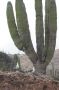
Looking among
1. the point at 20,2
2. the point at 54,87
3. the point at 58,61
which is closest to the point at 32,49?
the point at 20,2

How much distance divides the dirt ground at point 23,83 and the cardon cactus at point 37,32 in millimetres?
4514

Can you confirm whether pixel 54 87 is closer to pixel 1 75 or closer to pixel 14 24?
pixel 1 75

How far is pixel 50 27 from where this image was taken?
1988 centimetres

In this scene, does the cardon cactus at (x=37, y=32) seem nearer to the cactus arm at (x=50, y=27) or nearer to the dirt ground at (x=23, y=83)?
the cactus arm at (x=50, y=27)

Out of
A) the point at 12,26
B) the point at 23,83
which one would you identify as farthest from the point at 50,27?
the point at 23,83

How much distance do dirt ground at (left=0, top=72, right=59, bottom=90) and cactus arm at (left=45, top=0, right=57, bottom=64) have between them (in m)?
4.42

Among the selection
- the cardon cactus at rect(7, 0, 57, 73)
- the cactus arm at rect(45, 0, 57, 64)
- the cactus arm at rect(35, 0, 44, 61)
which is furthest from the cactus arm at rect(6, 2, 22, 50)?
the cactus arm at rect(45, 0, 57, 64)

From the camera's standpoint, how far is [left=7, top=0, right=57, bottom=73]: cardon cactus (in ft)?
65.8

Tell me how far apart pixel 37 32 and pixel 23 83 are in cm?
598

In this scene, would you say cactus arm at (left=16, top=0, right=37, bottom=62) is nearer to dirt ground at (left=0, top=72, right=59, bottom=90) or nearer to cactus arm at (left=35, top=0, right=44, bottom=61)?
cactus arm at (left=35, top=0, right=44, bottom=61)

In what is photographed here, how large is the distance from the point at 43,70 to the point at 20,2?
4.71m

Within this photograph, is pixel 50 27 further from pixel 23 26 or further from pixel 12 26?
pixel 12 26

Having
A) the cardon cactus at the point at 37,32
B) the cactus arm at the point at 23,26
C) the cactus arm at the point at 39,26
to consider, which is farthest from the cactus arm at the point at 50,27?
the cactus arm at the point at 23,26

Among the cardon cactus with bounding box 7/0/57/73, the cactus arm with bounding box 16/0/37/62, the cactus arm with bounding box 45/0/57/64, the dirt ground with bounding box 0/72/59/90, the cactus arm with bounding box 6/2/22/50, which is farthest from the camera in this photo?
the cactus arm with bounding box 6/2/22/50
